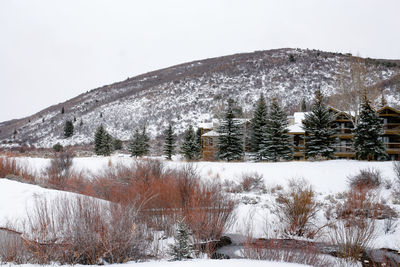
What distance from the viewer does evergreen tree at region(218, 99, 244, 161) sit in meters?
29.5

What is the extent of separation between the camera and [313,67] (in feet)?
256

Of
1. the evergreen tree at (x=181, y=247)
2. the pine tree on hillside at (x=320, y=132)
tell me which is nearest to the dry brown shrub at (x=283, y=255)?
the evergreen tree at (x=181, y=247)

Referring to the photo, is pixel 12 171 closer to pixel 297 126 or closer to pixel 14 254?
pixel 14 254

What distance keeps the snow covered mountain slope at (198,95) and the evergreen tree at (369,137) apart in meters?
32.5

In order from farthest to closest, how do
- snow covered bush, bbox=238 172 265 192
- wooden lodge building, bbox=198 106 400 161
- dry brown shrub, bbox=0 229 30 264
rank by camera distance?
1. wooden lodge building, bbox=198 106 400 161
2. snow covered bush, bbox=238 172 265 192
3. dry brown shrub, bbox=0 229 30 264

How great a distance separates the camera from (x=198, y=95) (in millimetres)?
72938

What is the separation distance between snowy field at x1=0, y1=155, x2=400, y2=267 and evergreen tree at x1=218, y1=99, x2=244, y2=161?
11675mm

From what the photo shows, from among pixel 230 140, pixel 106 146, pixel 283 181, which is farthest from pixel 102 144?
pixel 283 181

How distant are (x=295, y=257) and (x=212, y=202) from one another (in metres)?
2.27

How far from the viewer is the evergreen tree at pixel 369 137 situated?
74.6 ft

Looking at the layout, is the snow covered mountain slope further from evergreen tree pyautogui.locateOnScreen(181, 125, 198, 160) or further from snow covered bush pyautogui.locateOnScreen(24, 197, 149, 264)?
snow covered bush pyautogui.locateOnScreen(24, 197, 149, 264)

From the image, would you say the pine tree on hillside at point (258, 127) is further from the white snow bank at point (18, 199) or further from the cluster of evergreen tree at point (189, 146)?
the white snow bank at point (18, 199)

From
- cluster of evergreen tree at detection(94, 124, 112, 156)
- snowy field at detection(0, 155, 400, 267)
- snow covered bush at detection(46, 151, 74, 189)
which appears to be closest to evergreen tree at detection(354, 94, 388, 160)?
snowy field at detection(0, 155, 400, 267)

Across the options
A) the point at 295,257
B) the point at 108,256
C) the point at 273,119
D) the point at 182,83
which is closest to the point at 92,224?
the point at 108,256
